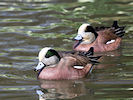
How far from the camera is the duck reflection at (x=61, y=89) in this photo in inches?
434

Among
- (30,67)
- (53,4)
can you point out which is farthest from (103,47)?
(53,4)

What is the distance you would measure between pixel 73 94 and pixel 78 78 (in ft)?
4.67

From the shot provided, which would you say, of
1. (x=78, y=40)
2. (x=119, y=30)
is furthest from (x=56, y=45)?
(x=119, y=30)

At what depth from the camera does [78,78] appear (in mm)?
12508

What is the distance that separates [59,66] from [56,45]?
333 cm

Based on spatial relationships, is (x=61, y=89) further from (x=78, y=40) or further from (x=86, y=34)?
(x=86, y=34)

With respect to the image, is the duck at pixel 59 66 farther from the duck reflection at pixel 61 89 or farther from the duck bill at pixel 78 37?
the duck bill at pixel 78 37

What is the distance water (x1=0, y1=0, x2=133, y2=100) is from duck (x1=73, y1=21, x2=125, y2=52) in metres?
0.27

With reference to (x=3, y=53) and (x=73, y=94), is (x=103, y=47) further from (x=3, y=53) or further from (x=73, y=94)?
(x=73, y=94)

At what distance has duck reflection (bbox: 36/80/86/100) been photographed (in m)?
11.0

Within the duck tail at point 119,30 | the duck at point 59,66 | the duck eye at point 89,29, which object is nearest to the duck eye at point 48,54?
the duck at point 59,66

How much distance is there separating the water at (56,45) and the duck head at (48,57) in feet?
1.56

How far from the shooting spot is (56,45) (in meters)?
15.7

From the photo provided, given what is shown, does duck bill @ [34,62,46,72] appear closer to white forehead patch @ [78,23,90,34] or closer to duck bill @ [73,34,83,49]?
duck bill @ [73,34,83,49]
